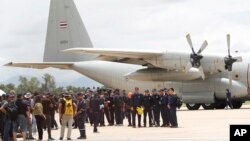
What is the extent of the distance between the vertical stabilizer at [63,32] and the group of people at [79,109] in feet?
54.2

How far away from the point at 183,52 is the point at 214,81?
3.07 meters

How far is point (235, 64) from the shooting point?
35.3 m

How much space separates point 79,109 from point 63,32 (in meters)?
24.5

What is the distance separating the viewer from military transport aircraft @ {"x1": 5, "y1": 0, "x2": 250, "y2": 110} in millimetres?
34781

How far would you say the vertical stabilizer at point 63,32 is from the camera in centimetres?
4259

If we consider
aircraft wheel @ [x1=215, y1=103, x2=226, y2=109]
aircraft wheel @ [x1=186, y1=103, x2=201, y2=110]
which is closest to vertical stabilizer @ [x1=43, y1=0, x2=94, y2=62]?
aircraft wheel @ [x1=186, y1=103, x2=201, y2=110]

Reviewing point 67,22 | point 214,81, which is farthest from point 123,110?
point 67,22

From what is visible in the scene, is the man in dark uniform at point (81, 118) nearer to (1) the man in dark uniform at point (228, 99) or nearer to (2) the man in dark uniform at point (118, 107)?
(2) the man in dark uniform at point (118, 107)

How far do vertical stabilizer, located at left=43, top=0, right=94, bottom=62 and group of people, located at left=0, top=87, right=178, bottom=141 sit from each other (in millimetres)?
16530

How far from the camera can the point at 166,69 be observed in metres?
36.1

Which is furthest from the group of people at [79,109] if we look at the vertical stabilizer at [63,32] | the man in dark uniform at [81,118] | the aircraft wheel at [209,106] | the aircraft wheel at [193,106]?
the vertical stabilizer at [63,32]

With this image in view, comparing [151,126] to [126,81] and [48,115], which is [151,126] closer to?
[48,115]

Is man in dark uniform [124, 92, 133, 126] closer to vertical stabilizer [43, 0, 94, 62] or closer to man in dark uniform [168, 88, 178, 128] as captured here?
man in dark uniform [168, 88, 178, 128]

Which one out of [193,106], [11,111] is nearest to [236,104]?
[193,106]
